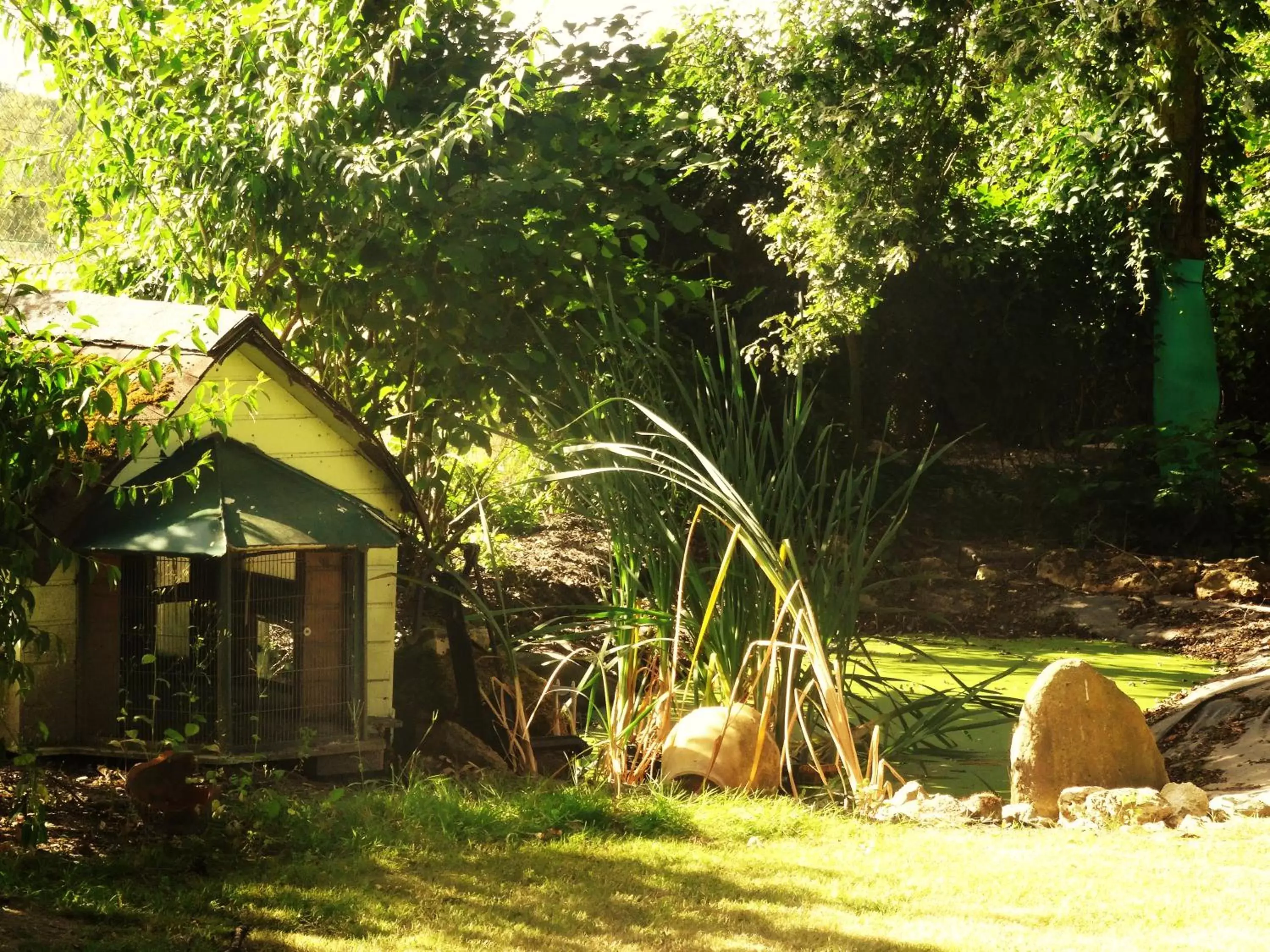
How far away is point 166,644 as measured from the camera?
5.45 m

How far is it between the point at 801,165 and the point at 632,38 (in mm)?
3083

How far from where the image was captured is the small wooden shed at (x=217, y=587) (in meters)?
5.16

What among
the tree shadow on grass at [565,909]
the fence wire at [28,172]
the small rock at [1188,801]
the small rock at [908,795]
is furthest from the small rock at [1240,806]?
the fence wire at [28,172]

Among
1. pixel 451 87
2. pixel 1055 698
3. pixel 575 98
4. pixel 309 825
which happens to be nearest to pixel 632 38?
pixel 575 98

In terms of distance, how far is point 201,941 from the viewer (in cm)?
341

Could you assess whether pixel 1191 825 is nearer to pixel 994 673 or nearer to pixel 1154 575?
pixel 994 673

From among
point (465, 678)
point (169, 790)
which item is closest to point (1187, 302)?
point (465, 678)

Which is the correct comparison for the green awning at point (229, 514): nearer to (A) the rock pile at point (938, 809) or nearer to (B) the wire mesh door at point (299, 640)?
(B) the wire mesh door at point (299, 640)

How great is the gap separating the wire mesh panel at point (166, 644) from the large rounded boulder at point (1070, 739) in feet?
10.4

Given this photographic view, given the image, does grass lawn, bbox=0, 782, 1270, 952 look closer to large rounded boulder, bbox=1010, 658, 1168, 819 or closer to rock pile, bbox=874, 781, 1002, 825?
rock pile, bbox=874, 781, 1002, 825

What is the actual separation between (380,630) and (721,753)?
173 cm

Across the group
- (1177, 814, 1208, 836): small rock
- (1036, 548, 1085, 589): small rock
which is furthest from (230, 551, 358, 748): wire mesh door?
(1036, 548, 1085, 589): small rock

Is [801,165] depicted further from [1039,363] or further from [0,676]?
[0,676]

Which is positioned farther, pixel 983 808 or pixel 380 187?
pixel 380 187
